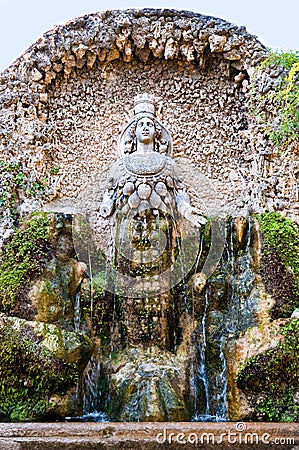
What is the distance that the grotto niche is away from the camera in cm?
362

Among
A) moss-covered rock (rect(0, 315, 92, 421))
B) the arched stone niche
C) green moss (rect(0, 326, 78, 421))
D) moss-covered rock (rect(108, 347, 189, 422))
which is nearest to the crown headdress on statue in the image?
the arched stone niche

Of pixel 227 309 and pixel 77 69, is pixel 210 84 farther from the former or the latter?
pixel 227 309

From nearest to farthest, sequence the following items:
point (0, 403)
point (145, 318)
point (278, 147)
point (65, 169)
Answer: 1. point (0, 403)
2. point (145, 318)
3. point (278, 147)
4. point (65, 169)

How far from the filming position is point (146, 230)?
15.2 ft

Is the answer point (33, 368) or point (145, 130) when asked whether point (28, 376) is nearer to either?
point (33, 368)

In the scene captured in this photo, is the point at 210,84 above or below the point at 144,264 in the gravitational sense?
above

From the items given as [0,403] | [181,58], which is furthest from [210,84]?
[0,403]

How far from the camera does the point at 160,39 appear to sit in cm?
629

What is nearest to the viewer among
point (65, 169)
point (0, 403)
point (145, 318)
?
point (0, 403)

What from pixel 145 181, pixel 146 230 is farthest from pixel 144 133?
pixel 146 230

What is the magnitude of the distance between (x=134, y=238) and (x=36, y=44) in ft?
9.98

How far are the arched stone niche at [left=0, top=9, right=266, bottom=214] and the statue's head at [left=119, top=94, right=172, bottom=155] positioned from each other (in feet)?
2.26

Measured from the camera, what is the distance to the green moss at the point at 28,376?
3361mm

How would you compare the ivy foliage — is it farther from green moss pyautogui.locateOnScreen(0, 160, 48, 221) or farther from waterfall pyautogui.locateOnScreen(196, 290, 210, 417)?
green moss pyautogui.locateOnScreen(0, 160, 48, 221)
